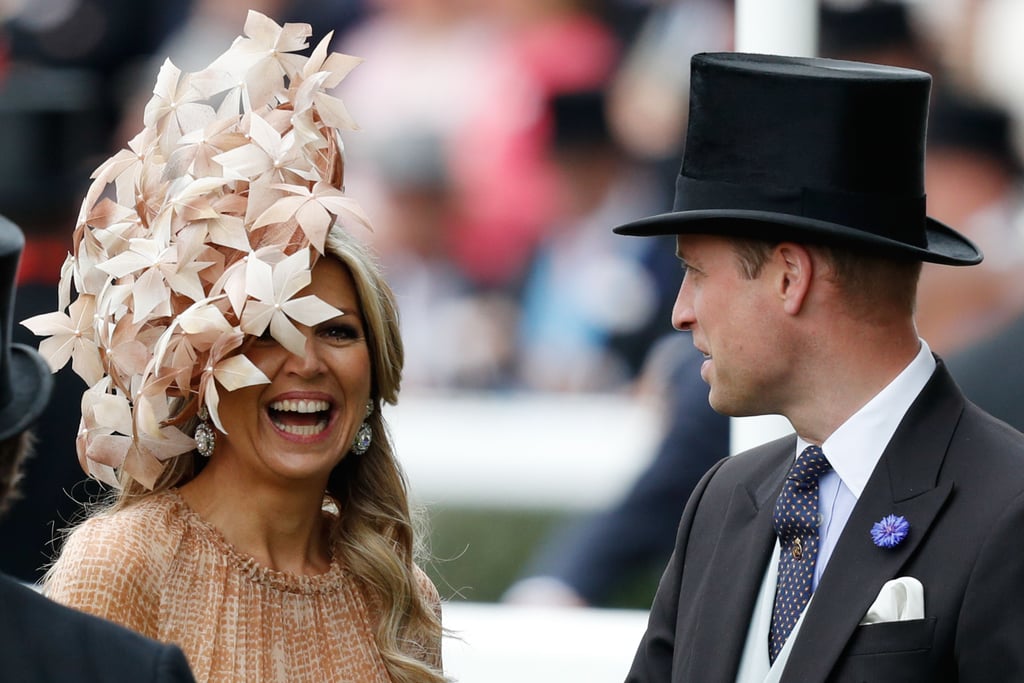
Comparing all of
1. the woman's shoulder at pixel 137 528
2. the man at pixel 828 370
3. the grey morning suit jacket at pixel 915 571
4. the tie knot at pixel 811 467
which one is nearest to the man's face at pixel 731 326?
the man at pixel 828 370

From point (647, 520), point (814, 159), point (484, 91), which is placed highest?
point (484, 91)

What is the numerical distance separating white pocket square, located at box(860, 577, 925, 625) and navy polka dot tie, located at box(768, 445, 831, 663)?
173 millimetres

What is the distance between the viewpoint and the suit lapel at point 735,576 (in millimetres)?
2750

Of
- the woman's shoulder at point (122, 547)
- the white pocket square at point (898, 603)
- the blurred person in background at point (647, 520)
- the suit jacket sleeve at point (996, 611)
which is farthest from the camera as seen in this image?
the blurred person in background at point (647, 520)

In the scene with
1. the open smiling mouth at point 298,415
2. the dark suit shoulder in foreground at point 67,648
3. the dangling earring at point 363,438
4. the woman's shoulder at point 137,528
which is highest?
the open smiling mouth at point 298,415

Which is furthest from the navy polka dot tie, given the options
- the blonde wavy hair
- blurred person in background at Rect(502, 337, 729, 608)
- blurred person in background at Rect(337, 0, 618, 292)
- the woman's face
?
blurred person in background at Rect(337, 0, 618, 292)

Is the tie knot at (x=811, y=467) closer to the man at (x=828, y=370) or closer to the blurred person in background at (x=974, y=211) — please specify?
the man at (x=828, y=370)

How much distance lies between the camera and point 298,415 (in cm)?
297

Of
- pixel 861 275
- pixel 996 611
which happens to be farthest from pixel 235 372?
pixel 996 611

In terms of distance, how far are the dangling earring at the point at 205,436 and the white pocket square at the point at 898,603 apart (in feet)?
4.21

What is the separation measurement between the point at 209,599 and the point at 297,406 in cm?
40

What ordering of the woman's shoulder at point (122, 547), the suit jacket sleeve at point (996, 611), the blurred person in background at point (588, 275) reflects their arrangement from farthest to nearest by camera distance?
the blurred person in background at point (588, 275) < the woman's shoulder at point (122, 547) < the suit jacket sleeve at point (996, 611)

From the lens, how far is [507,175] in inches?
237

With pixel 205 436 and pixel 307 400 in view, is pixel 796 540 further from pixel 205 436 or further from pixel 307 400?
pixel 205 436
